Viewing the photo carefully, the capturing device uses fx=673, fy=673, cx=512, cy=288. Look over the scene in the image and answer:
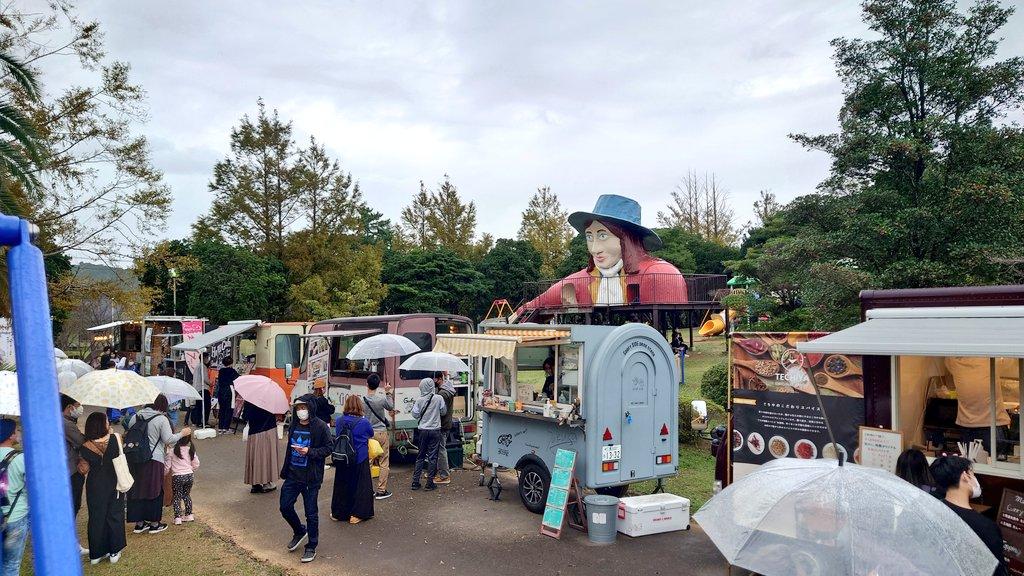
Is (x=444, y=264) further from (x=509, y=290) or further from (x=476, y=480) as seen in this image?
(x=476, y=480)

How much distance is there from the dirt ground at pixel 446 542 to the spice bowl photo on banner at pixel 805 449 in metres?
1.49

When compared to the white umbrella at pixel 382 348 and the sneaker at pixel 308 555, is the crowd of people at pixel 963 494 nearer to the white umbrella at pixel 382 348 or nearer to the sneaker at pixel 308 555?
the sneaker at pixel 308 555

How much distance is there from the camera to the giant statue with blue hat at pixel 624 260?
27141 mm

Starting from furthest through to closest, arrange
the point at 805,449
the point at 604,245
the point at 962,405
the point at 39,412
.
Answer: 1. the point at 604,245
2. the point at 805,449
3. the point at 962,405
4. the point at 39,412

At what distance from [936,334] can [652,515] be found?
3.86 metres

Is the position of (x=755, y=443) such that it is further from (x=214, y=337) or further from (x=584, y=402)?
(x=214, y=337)

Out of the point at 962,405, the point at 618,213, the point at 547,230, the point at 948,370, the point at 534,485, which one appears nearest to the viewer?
Result: the point at 962,405

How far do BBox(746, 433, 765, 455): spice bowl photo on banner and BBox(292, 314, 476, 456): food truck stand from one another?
570 centimetres

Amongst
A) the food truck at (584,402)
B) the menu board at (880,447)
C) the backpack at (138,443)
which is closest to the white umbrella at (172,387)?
the backpack at (138,443)

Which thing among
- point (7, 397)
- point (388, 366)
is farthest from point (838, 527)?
point (388, 366)

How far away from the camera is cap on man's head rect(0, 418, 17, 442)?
557 cm

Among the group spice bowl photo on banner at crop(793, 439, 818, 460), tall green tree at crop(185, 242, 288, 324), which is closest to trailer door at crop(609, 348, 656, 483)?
spice bowl photo on banner at crop(793, 439, 818, 460)

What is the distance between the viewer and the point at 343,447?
8.41 m

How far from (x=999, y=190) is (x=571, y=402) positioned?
10.5 meters
